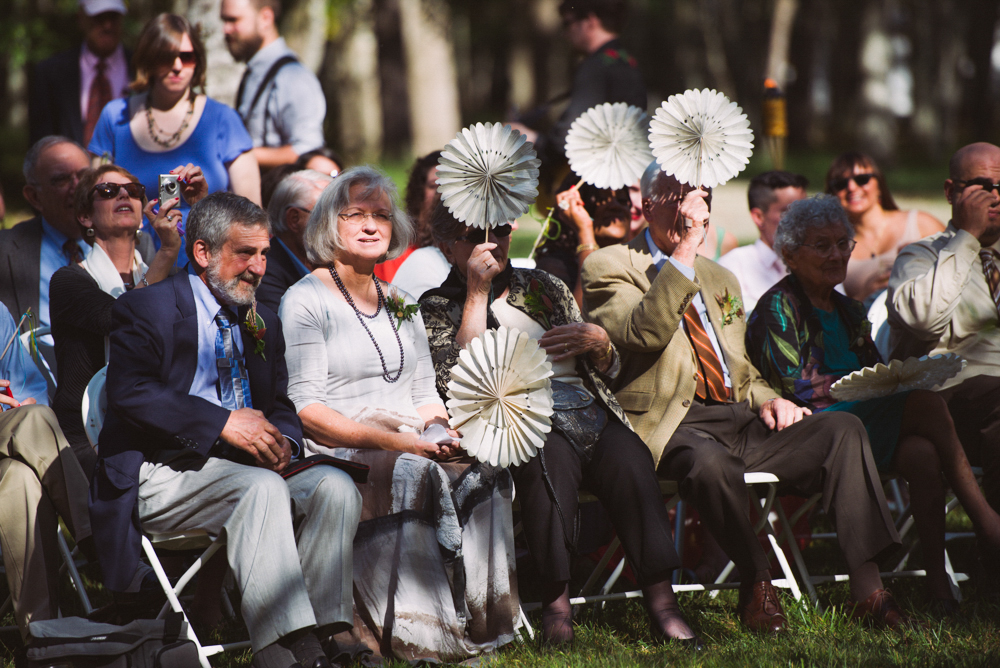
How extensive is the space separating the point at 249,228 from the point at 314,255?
0.47 metres

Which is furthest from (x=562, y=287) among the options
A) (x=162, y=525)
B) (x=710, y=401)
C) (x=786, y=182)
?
(x=786, y=182)

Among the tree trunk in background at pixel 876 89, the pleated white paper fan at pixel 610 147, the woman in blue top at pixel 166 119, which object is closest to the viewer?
the pleated white paper fan at pixel 610 147

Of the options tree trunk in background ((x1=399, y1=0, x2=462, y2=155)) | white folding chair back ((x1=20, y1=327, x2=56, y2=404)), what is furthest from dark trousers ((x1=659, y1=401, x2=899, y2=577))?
tree trunk in background ((x1=399, y1=0, x2=462, y2=155))

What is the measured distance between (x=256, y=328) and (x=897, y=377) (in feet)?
8.48

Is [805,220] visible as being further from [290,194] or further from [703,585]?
[290,194]

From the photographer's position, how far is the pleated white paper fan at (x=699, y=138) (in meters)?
4.35

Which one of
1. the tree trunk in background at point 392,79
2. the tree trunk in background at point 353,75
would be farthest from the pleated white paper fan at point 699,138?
the tree trunk in background at point 392,79

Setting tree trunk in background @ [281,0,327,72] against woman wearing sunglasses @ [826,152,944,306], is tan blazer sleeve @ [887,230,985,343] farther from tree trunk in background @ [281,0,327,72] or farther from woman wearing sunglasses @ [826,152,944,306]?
tree trunk in background @ [281,0,327,72]

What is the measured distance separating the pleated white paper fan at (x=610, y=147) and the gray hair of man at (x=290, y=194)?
1.17 meters

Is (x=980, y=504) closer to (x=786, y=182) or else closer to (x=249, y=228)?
(x=786, y=182)

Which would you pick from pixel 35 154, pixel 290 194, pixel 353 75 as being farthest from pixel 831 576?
pixel 353 75

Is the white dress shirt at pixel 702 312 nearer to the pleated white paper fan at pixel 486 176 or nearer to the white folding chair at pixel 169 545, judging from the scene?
the pleated white paper fan at pixel 486 176

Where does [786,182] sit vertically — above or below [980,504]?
above

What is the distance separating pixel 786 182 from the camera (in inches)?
256
